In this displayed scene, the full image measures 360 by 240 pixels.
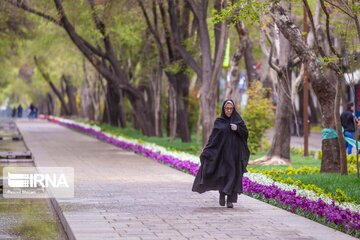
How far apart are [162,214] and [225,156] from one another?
5.96ft

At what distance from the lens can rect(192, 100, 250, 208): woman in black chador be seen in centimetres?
1436

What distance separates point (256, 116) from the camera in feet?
95.6

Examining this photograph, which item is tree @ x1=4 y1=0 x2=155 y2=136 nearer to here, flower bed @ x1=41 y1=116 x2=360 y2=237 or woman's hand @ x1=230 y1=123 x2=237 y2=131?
flower bed @ x1=41 y1=116 x2=360 y2=237

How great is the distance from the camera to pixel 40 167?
22.5 m

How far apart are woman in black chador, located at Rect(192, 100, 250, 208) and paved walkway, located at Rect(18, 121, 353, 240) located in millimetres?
341

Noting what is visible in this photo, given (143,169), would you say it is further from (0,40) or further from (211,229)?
(0,40)

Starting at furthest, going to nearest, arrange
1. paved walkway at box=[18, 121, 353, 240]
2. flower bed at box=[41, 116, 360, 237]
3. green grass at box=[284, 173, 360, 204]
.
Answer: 1. green grass at box=[284, 173, 360, 204]
2. flower bed at box=[41, 116, 360, 237]
3. paved walkway at box=[18, 121, 353, 240]

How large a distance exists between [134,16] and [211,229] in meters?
23.7

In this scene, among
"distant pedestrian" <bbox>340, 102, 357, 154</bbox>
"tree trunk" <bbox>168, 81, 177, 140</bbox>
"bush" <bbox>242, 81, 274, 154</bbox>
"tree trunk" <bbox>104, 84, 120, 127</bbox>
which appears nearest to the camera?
"distant pedestrian" <bbox>340, 102, 357, 154</bbox>

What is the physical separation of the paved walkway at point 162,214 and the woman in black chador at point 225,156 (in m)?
0.34

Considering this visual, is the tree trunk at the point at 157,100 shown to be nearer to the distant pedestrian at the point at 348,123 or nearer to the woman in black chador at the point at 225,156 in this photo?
the distant pedestrian at the point at 348,123

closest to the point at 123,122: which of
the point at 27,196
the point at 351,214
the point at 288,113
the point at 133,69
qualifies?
the point at 133,69

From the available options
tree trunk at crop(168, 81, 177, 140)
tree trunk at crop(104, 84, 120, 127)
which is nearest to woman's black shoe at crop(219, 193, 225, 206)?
tree trunk at crop(168, 81, 177, 140)

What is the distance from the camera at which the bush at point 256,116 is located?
28781 mm
